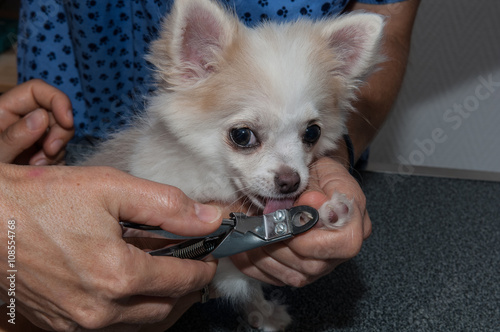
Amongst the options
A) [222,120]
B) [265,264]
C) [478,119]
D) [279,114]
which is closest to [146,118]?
[222,120]

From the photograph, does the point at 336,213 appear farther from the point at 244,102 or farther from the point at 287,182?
the point at 244,102

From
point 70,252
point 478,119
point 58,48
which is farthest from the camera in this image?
point 478,119

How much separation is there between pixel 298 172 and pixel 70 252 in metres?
0.53

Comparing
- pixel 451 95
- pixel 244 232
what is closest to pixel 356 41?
pixel 244 232

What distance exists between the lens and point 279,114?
1046 millimetres

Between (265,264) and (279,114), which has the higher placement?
(279,114)

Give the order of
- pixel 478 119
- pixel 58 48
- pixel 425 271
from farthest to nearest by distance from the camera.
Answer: pixel 478 119
pixel 58 48
pixel 425 271

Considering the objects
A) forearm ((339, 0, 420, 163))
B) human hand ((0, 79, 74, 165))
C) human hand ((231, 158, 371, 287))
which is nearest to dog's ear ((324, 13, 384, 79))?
forearm ((339, 0, 420, 163))

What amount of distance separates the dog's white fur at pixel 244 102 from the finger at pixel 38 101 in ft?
0.72

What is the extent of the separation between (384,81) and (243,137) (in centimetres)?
61

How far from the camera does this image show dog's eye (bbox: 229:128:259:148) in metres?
1.07

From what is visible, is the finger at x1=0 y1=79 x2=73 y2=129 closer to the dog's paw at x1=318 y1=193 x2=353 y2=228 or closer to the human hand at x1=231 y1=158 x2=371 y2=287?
the human hand at x1=231 y1=158 x2=371 y2=287

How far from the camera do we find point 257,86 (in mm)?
1038

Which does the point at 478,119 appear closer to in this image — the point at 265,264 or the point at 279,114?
the point at 279,114
